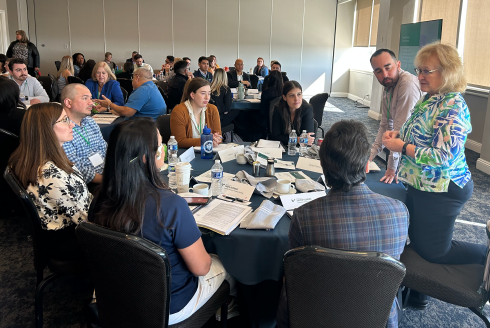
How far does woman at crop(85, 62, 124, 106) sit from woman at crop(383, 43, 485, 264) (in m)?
3.74

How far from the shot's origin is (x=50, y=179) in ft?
6.15

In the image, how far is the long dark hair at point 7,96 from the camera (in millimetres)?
3137

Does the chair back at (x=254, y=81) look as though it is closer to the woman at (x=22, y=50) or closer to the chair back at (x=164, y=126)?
the woman at (x=22, y=50)

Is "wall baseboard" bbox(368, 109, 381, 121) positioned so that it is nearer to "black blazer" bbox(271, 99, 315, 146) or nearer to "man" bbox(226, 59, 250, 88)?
"man" bbox(226, 59, 250, 88)

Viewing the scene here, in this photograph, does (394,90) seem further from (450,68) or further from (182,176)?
(182,176)

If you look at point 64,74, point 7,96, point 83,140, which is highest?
point 64,74

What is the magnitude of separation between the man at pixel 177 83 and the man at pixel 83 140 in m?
2.91

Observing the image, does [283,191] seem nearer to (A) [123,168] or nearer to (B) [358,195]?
(B) [358,195]

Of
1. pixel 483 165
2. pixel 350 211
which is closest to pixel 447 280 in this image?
pixel 350 211

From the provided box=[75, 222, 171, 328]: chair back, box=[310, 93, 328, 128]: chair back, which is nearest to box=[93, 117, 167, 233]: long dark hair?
box=[75, 222, 171, 328]: chair back

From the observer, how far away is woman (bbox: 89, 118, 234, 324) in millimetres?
1377

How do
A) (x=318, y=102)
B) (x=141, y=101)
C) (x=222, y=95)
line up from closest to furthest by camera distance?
(x=141, y=101) < (x=222, y=95) < (x=318, y=102)

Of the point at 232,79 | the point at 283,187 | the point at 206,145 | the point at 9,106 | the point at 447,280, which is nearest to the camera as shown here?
the point at 447,280

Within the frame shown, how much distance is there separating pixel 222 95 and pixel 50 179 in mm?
3792
